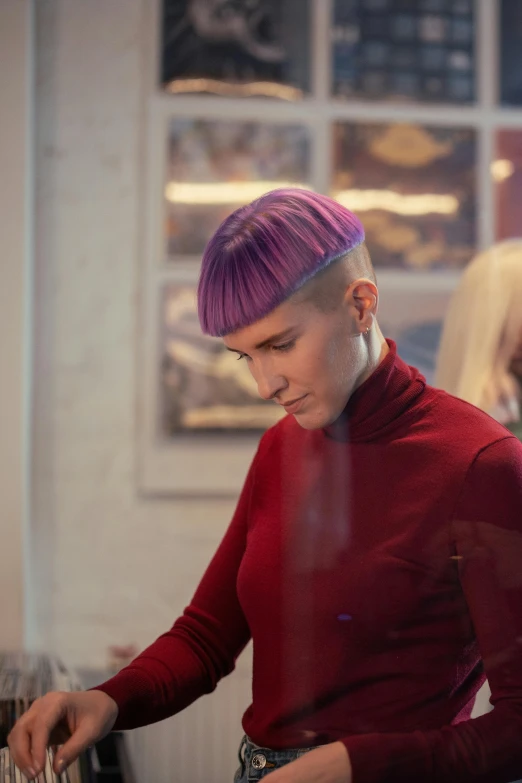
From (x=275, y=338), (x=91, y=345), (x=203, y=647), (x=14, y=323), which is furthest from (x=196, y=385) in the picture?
(x=275, y=338)

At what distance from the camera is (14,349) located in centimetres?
117

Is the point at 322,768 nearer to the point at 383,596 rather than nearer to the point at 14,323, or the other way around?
the point at 383,596

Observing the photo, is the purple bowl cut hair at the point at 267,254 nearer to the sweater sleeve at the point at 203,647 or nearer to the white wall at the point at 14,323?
the sweater sleeve at the point at 203,647

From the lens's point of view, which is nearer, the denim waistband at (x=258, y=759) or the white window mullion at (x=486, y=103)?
the denim waistband at (x=258, y=759)

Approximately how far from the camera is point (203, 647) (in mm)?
740

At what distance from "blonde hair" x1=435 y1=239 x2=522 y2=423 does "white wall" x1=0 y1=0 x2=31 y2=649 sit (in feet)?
2.00

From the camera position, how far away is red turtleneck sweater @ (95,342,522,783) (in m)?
0.54

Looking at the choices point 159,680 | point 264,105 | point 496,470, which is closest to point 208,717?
point 159,680

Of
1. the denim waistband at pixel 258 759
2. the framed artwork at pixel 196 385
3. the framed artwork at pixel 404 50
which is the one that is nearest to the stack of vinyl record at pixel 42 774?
the denim waistband at pixel 258 759

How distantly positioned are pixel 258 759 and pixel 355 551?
21 centimetres

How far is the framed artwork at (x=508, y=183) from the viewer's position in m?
1.01

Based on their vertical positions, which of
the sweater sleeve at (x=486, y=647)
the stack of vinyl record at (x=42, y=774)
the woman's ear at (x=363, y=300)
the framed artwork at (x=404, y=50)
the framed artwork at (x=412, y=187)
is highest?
the framed artwork at (x=404, y=50)

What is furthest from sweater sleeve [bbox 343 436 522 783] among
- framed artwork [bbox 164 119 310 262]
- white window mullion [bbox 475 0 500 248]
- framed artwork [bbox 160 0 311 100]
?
framed artwork [bbox 160 0 311 100]

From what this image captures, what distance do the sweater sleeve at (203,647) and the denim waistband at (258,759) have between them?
0.06 m
